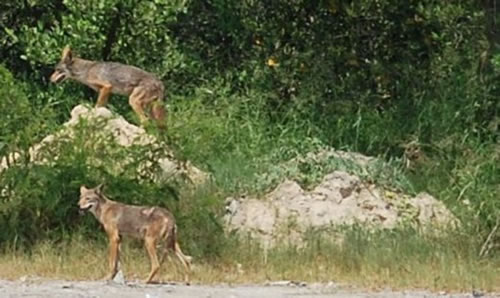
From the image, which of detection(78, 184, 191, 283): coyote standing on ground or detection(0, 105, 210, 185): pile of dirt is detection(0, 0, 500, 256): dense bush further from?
detection(78, 184, 191, 283): coyote standing on ground

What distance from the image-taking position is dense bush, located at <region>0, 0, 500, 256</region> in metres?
18.8

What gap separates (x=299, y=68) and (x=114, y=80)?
13.1 feet

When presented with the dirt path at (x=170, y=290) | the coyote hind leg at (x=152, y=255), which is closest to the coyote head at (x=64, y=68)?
the dirt path at (x=170, y=290)

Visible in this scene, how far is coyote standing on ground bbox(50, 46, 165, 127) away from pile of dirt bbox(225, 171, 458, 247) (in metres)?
2.19

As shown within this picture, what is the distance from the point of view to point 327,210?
16.5m

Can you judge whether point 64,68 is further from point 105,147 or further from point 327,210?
point 327,210

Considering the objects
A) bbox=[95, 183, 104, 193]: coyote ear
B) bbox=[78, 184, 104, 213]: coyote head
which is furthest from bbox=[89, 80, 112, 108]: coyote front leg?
bbox=[78, 184, 104, 213]: coyote head

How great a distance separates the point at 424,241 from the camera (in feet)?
50.1

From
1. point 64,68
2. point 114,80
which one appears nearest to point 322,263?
point 114,80

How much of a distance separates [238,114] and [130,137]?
11.5ft

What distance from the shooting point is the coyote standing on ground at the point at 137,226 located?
1345 cm

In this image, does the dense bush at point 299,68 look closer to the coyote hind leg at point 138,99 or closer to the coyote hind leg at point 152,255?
the coyote hind leg at point 138,99

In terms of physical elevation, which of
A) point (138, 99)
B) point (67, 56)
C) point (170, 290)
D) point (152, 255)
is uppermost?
point (67, 56)

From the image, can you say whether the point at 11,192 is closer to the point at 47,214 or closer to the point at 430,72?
the point at 47,214
